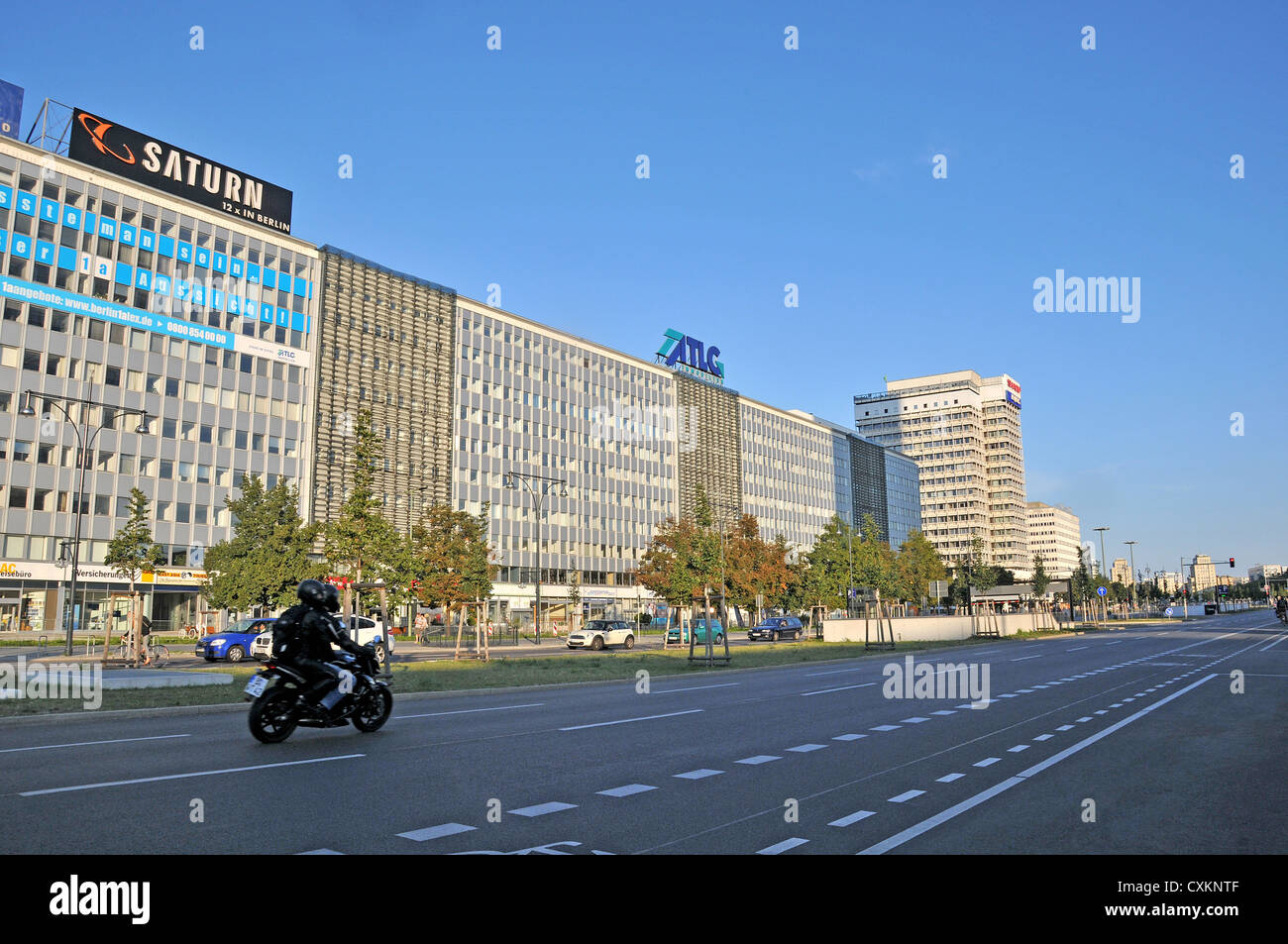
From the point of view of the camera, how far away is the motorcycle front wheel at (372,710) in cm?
1203

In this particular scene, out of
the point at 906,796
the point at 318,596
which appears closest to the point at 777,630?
the point at 318,596

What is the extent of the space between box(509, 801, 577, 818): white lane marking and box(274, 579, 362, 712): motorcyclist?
188 inches

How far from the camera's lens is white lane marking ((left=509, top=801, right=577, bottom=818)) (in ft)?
23.2

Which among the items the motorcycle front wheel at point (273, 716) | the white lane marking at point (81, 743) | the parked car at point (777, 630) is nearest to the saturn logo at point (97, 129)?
the parked car at point (777, 630)

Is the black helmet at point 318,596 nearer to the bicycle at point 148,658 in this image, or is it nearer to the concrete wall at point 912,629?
the bicycle at point 148,658

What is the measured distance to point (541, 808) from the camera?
23.8 ft

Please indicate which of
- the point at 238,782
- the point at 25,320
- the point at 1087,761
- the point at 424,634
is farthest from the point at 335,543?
the point at 25,320

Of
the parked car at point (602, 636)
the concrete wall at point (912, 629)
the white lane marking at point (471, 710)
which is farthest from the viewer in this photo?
the concrete wall at point (912, 629)

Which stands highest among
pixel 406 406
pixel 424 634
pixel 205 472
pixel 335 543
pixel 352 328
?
pixel 352 328

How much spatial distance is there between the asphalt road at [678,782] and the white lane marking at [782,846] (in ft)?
0.09
